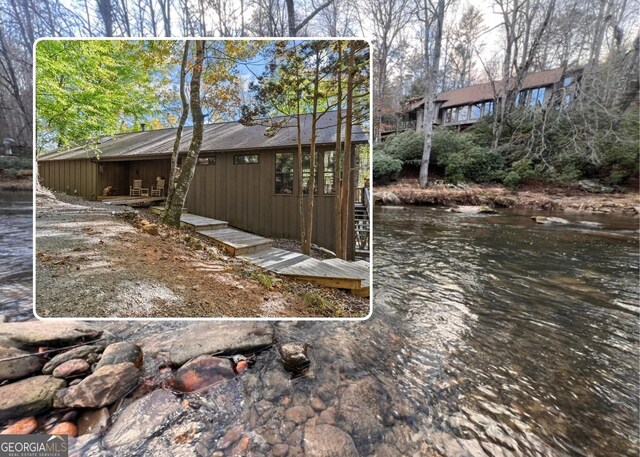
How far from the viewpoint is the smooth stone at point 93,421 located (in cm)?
170

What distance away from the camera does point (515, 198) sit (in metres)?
13.3

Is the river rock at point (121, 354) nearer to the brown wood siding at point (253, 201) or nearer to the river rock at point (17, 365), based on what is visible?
the river rock at point (17, 365)

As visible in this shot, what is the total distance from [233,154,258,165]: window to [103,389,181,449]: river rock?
152cm

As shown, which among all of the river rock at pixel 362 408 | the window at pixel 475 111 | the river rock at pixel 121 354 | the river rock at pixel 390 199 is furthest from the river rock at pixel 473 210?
the window at pixel 475 111

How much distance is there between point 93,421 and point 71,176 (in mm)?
1351

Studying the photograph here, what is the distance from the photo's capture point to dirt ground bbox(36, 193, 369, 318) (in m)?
1.16

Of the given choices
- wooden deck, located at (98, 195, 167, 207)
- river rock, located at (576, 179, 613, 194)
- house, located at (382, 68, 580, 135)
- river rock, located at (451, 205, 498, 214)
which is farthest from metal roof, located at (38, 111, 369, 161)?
house, located at (382, 68, 580, 135)

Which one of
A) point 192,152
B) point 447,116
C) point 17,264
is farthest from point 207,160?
point 447,116

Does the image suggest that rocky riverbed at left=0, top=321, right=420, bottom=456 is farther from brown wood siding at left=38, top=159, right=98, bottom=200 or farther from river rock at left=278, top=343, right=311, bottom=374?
brown wood siding at left=38, top=159, right=98, bottom=200

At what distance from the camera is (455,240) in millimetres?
7316

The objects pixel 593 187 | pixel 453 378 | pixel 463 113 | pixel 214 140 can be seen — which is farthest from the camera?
pixel 463 113

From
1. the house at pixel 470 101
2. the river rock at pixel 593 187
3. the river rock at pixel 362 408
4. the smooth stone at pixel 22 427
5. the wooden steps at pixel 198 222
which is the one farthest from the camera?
the house at pixel 470 101

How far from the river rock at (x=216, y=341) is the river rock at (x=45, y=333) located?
576mm

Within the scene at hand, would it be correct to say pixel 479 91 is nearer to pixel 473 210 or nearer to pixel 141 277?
pixel 473 210
